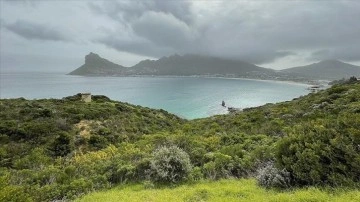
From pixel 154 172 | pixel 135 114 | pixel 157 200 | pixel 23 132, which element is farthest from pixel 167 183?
pixel 135 114

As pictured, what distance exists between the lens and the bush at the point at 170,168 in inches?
393

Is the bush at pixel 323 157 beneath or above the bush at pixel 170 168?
above

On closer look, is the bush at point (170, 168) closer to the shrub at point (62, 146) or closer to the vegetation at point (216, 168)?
the vegetation at point (216, 168)

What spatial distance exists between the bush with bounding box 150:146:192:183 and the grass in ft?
1.93

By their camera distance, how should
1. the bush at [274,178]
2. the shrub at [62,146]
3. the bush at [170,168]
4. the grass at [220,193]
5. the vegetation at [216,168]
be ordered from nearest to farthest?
the grass at [220,193] → the vegetation at [216,168] → the bush at [274,178] → the bush at [170,168] → the shrub at [62,146]

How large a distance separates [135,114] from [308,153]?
1306 inches

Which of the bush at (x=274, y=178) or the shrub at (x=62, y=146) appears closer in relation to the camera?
the bush at (x=274, y=178)

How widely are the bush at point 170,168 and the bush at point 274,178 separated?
8.26 feet

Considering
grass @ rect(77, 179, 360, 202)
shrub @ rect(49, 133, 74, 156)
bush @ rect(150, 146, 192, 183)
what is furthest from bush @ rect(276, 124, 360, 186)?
shrub @ rect(49, 133, 74, 156)

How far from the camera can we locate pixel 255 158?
10.9 meters

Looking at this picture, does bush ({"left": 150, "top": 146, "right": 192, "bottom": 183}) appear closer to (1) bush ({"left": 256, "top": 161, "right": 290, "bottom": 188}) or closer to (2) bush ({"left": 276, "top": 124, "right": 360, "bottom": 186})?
(1) bush ({"left": 256, "top": 161, "right": 290, "bottom": 188})

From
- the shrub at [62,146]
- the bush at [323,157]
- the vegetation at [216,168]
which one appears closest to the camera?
the bush at [323,157]

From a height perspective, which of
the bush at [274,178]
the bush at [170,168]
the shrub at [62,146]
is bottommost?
the shrub at [62,146]

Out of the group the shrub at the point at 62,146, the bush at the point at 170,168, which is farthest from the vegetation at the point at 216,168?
the shrub at the point at 62,146
